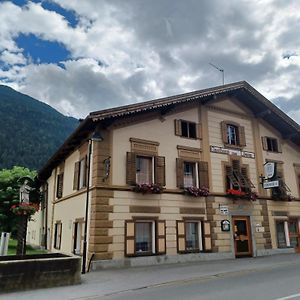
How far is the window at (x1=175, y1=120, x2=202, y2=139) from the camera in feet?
54.1

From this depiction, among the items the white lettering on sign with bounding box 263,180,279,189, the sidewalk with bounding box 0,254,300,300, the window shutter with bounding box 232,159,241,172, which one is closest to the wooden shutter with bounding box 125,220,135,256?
the sidewalk with bounding box 0,254,300,300

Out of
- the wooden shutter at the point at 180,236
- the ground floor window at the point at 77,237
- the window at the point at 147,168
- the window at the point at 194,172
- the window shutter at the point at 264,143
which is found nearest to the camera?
the window at the point at 147,168

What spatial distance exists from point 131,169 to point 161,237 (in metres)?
3.22

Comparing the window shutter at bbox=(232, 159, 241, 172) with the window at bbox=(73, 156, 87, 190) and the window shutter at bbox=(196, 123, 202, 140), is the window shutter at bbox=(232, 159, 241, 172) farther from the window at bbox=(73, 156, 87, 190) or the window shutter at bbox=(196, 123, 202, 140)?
the window at bbox=(73, 156, 87, 190)

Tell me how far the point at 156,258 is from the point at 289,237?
28.9ft

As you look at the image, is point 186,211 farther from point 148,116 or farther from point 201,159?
point 148,116

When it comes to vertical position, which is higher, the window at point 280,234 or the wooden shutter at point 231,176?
the wooden shutter at point 231,176

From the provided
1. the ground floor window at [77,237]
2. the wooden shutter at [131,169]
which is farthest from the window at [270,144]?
the ground floor window at [77,237]

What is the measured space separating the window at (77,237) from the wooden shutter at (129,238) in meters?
2.73

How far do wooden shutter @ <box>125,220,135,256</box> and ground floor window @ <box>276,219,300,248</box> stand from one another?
8893mm

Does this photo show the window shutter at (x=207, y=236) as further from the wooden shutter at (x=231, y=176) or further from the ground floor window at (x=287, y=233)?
the ground floor window at (x=287, y=233)

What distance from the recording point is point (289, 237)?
60.8 ft

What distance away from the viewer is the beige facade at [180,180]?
1385 centimetres

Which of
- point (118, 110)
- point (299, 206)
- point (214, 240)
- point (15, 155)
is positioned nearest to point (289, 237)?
point (299, 206)
